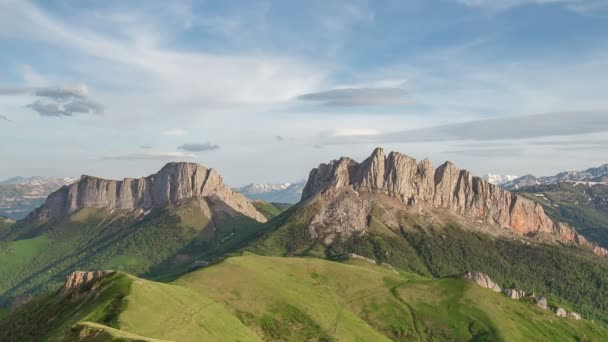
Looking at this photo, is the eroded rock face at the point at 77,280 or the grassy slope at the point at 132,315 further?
the eroded rock face at the point at 77,280

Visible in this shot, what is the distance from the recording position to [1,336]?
6964 inches

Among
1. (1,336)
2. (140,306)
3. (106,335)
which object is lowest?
(1,336)

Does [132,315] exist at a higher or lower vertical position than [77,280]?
lower

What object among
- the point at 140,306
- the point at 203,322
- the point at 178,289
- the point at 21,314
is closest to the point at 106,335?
the point at 140,306

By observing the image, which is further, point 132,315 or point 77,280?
point 77,280

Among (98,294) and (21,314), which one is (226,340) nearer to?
(98,294)

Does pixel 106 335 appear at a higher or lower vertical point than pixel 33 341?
higher

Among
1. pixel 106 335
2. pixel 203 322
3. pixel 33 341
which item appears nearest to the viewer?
pixel 106 335

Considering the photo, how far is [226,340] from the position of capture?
163875 millimetres

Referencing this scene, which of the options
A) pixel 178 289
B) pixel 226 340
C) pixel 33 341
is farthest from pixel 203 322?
pixel 33 341

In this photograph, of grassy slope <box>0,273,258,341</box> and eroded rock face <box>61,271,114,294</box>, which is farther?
eroded rock face <box>61,271,114,294</box>

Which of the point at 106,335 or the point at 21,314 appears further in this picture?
the point at 21,314

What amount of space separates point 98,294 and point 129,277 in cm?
1185

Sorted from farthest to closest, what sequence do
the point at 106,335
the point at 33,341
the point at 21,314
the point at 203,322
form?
the point at 21,314 < the point at 203,322 < the point at 33,341 < the point at 106,335
